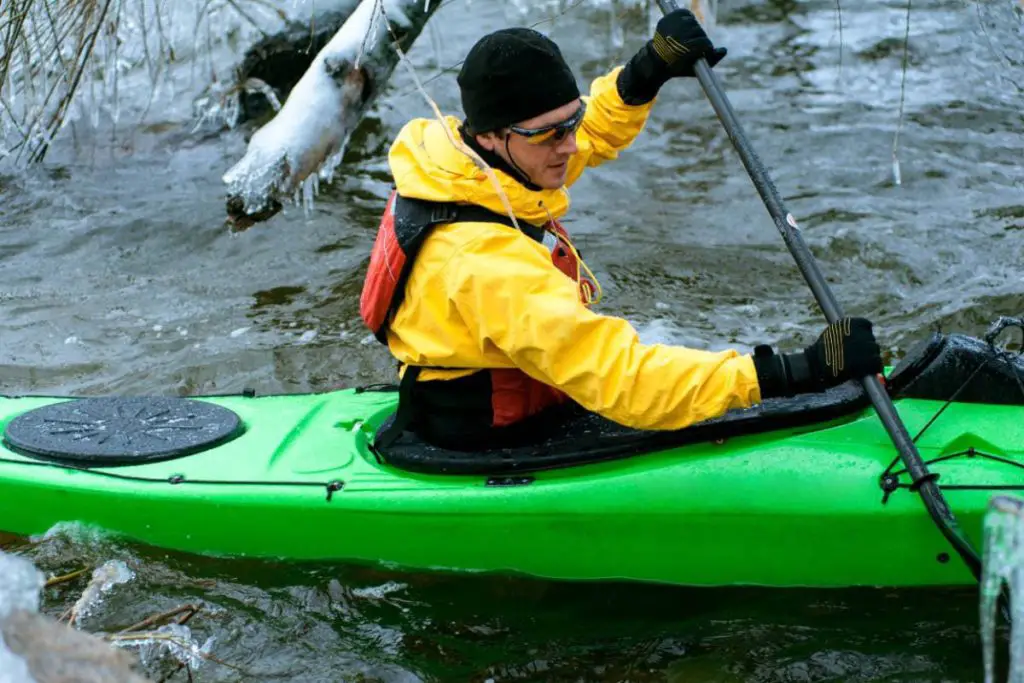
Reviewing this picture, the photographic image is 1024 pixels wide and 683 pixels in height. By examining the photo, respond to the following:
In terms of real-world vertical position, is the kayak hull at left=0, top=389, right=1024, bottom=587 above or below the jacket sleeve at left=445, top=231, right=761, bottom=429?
below

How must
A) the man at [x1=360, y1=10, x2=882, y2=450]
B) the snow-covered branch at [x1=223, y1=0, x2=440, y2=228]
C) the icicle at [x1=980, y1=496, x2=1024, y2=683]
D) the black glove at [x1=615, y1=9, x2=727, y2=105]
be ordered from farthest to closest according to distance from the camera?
1. the snow-covered branch at [x1=223, y1=0, x2=440, y2=228]
2. the black glove at [x1=615, y1=9, x2=727, y2=105]
3. the man at [x1=360, y1=10, x2=882, y2=450]
4. the icicle at [x1=980, y1=496, x2=1024, y2=683]

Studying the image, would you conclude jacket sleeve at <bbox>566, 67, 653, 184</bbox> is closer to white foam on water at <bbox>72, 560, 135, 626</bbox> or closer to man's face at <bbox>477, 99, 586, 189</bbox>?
man's face at <bbox>477, 99, 586, 189</bbox>

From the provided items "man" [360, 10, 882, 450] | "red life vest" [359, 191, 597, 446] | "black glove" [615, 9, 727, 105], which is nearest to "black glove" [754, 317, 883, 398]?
"man" [360, 10, 882, 450]

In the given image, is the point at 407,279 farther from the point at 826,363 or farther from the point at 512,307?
the point at 826,363

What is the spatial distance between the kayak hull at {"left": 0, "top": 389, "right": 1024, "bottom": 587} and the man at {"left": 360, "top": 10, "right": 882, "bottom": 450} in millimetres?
236

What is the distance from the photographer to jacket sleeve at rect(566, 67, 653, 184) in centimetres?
370

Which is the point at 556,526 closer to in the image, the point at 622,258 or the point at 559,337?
the point at 559,337

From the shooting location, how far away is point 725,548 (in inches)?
124

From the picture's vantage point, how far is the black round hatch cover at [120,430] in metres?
3.62

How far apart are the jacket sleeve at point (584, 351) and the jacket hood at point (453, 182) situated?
150 mm

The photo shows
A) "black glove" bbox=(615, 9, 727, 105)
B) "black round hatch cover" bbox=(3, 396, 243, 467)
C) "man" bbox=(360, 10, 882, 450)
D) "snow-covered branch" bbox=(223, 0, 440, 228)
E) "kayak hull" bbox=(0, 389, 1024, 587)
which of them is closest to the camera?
"man" bbox=(360, 10, 882, 450)

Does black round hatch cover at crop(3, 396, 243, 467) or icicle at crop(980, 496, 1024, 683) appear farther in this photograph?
black round hatch cover at crop(3, 396, 243, 467)

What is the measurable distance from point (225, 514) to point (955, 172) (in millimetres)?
4919

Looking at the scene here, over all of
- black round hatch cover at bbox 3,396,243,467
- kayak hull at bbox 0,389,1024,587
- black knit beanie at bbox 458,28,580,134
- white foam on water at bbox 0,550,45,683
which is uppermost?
black knit beanie at bbox 458,28,580,134
